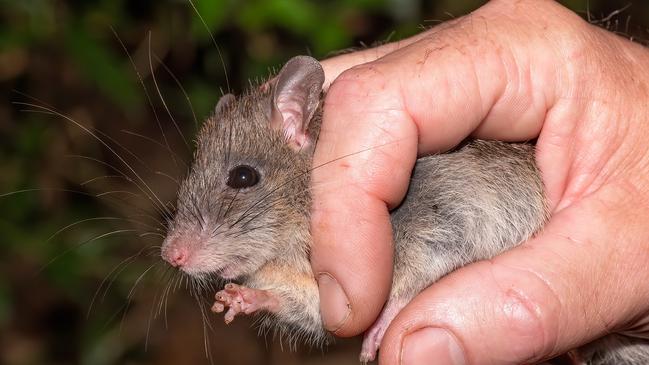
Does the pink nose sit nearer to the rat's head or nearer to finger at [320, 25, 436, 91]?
the rat's head

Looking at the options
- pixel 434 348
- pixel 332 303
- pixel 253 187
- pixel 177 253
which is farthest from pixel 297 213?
pixel 434 348

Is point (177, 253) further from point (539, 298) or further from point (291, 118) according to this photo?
point (539, 298)

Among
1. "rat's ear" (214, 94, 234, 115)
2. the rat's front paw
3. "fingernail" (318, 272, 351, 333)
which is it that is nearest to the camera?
"fingernail" (318, 272, 351, 333)

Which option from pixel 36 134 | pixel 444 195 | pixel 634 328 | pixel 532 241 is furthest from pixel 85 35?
pixel 634 328

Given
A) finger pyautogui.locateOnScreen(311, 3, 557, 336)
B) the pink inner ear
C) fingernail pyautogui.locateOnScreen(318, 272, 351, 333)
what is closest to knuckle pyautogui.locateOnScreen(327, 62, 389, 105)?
finger pyautogui.locateOnScreen(311, 3, 557, 336)

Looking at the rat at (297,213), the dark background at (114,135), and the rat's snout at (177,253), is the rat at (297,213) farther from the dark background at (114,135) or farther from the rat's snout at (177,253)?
the dark background at (114,135)

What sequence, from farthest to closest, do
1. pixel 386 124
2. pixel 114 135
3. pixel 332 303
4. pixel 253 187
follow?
1. pixel 114 135
2. pixel 253 187
3. pixel 332 303
4. pixel 386 124

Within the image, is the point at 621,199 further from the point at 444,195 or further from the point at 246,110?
the point at 246,110
